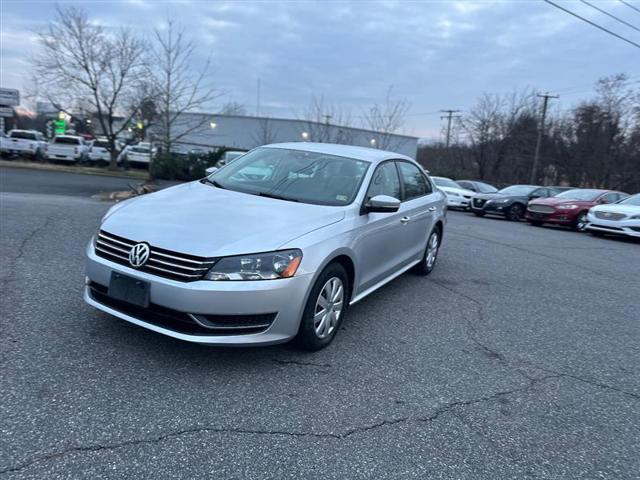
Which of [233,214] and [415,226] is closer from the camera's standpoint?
[233,214]

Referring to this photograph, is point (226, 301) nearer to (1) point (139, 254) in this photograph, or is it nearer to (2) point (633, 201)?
(1) point (139, 254)

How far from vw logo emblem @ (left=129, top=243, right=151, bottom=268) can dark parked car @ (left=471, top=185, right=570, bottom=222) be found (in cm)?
1687

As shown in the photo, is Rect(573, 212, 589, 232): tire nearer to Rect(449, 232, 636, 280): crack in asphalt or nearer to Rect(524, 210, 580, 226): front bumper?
Rect(524, 210, 580, 226): front bumper

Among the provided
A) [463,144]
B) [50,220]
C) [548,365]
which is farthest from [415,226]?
[463,144]

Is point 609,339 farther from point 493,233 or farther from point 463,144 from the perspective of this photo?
point 463,144

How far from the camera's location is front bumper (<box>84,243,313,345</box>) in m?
2.88

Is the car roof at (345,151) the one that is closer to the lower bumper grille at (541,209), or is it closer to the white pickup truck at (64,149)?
the lower bumper grille at (541,209)

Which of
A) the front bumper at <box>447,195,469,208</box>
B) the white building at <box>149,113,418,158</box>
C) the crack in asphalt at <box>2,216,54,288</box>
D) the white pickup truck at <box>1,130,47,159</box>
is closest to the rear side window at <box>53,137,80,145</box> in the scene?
the white pickup truck at <box>1,130,47,159</box>

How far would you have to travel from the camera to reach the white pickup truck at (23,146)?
27484mm

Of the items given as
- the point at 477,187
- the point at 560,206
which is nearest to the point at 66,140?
the point at 477,187

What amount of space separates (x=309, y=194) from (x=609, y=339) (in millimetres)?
3364

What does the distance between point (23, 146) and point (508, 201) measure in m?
27.9

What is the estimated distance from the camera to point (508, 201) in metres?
17.6

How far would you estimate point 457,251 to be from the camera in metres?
8.51
